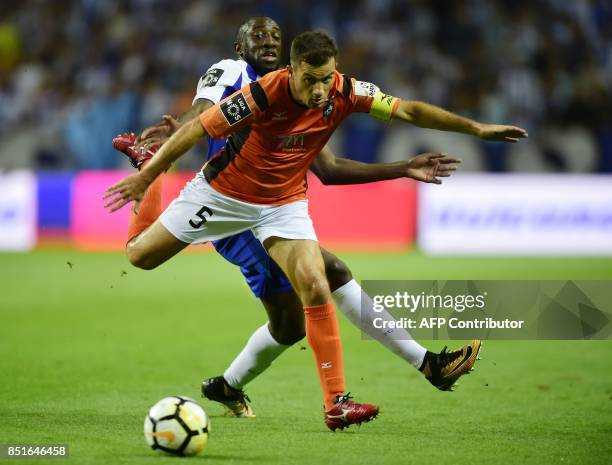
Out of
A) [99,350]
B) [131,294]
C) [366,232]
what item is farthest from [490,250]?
[99,350]

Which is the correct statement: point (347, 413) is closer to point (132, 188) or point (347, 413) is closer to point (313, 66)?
point (132, 188)

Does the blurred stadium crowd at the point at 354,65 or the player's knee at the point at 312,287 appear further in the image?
the blurred stadium crowd at the point at 354,65

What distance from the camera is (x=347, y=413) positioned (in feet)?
19.5

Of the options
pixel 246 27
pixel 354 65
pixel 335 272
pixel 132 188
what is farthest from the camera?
pixel 354 65

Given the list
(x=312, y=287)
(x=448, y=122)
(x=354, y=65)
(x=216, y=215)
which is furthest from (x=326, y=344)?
(x=354, y=65)

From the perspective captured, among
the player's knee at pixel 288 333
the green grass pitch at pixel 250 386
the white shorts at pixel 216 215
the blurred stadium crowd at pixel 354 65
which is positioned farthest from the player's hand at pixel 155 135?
the blurred stadium crowd at pixel 354 65

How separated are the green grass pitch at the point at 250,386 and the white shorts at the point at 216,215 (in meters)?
1.16

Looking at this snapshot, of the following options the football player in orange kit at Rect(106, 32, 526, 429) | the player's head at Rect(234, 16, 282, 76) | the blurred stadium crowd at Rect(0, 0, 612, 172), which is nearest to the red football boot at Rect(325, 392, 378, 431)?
the football player in orange kit at Rect(106, 32, 526, 429)

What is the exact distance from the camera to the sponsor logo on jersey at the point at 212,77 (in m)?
6.73

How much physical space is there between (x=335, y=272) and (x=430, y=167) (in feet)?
2.83

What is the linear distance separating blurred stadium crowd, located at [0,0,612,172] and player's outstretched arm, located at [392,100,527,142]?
1146 centimetres

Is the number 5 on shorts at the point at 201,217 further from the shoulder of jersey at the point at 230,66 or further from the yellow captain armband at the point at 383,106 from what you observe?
the yellow captain armband at the point at 383,106

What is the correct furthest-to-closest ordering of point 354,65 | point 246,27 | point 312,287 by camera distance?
point 354,65 → point 246,27 → point 312,287

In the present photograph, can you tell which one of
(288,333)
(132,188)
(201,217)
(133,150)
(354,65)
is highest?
(354,65)
